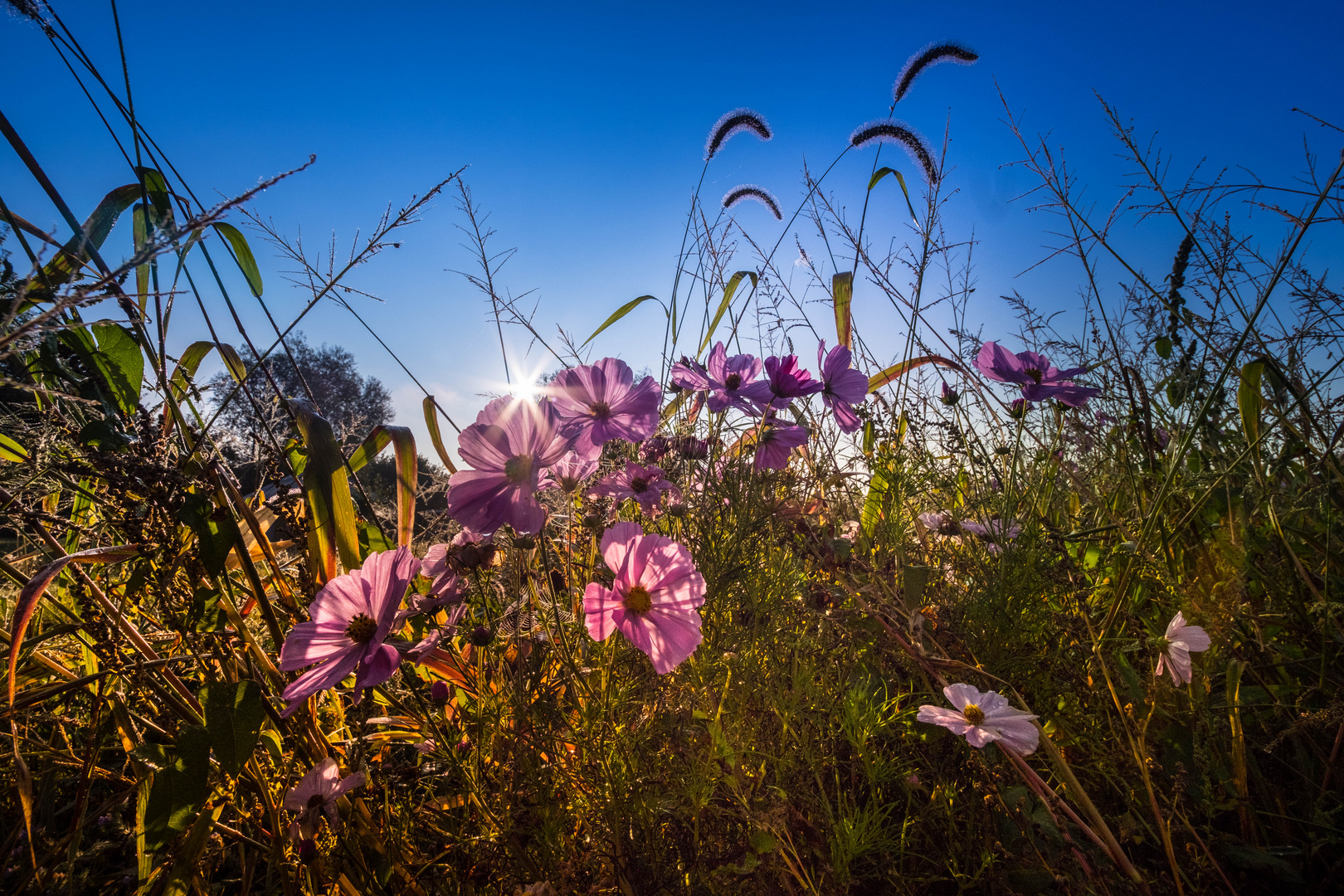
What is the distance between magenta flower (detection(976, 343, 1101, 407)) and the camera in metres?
1.23

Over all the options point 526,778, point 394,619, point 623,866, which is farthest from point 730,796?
point 394,619

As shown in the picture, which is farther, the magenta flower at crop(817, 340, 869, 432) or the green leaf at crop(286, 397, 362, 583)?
the magenta flower at crop(817, 340, 869, 432)

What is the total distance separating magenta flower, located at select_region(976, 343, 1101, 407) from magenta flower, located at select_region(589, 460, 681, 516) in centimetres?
77

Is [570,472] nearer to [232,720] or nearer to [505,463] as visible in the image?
[505,463]

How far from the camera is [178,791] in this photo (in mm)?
629

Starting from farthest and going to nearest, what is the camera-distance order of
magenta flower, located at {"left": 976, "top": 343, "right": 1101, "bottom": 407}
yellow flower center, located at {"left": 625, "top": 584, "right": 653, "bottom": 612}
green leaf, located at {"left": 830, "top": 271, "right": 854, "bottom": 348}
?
green leaf, located at {"left": 830, "top": 271, "right": 854, "bottom": 348}
magenta flower, located at {"left": 976, "top": 343, "right": 1101, "bottom": 407}
yellow flower center, located at {"left": 625, "top": 584, "right": 653, "bottom": 612}

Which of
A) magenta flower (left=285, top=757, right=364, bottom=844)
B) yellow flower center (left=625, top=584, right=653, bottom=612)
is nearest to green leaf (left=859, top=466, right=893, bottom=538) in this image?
yellow flower center (left=625, top=584, right=653, bottom=612)

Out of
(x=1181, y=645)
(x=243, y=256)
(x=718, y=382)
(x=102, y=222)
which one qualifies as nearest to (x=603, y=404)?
(x=718, y=382)

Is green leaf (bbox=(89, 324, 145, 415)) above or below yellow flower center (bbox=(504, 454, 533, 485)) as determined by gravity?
above

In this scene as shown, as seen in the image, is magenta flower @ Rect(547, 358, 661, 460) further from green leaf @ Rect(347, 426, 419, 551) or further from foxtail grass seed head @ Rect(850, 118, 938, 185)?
foxtail grass seed head @ Rect(850, 118, 938, 185)

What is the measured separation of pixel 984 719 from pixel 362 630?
0.83 m

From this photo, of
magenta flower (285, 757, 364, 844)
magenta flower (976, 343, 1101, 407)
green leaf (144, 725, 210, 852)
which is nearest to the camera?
green leaf (144, 725, 210, 852)

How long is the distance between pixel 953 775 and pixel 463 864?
837mm

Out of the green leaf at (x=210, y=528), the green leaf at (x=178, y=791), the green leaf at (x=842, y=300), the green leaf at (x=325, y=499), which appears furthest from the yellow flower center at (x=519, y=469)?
the green leaf at (x=842, y=300)
